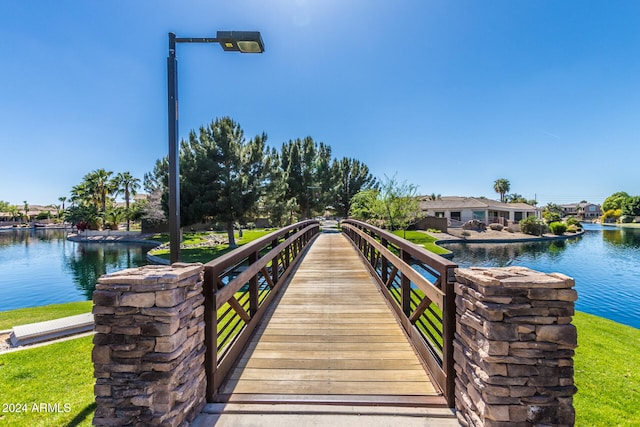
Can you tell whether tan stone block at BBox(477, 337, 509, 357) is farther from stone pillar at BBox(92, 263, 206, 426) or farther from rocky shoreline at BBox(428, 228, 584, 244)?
rocky shoreline at BBox(428, 228, 584, 244)

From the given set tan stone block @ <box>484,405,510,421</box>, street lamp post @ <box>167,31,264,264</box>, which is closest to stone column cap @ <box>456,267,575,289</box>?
tan stone block @ <box>484,405,510,421</box>

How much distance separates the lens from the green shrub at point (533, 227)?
31642 millimetres

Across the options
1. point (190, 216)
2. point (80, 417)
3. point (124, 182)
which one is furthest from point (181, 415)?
point (124, 182)

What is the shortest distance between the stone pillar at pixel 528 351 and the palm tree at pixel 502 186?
80.8m

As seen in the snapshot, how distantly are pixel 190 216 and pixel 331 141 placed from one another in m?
21.5

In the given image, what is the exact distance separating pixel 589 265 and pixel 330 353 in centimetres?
2196

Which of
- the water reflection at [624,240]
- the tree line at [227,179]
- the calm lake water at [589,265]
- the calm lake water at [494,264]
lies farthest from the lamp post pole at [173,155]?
the water reflection at [624,240]

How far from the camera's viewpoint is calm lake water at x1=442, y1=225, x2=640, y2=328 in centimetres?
1027

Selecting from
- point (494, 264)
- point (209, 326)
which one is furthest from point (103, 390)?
point (494, 264)

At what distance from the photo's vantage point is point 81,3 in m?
7.07

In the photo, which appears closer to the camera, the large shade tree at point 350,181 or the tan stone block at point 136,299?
the tan stone block at point 136,299

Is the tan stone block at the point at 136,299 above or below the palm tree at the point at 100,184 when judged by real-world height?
below

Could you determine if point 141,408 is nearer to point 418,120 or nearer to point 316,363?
point 316,363

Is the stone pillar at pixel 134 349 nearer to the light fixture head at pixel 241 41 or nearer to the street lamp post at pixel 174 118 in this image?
the street lamp post at pixel 174 118
